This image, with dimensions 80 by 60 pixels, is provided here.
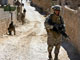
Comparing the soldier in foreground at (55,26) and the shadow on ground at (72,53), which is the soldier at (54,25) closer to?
the soldier in foreground at (55,26)

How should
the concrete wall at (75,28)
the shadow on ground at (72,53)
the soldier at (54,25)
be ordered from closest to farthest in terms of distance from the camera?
the soldier at (54,25) → the shadow on ground at (72,53) → the concrete wall at (75,28)

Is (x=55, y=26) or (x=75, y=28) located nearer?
(x=55, y=26)

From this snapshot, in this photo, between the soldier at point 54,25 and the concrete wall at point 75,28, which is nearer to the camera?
the soldier at point 54,25

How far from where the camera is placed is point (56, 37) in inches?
292

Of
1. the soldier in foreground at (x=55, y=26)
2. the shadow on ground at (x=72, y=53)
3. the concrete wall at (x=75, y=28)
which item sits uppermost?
the soldier in foreground at (x=55, y=26)

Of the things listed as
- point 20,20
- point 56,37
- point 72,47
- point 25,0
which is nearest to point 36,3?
point 25,0

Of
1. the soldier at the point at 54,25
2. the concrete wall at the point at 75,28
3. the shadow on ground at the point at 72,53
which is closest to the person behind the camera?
the soldier at the point at 54,25

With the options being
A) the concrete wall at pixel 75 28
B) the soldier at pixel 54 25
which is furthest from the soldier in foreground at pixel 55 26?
the concrete wall at pixel 75 28

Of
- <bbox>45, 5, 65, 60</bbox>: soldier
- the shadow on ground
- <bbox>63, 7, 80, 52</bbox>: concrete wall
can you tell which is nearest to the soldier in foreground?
<bbox>45, 5, 65, 60</bbox>: soldier

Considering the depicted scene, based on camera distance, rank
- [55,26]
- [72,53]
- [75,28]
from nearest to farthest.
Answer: [55,26], [72,53], [75,28]

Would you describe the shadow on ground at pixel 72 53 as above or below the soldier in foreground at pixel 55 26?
below

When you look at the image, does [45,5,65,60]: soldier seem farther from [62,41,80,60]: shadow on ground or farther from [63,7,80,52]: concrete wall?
[63,7,80,52]: concrete wall

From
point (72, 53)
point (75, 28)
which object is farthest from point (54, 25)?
point (75, 28)

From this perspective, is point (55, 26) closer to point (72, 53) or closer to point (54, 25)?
point (54, 25)
